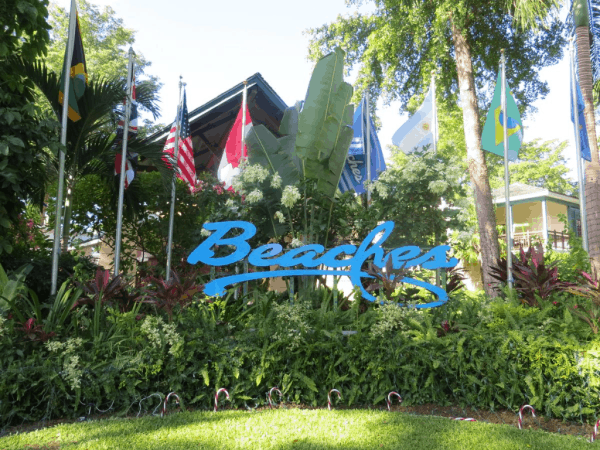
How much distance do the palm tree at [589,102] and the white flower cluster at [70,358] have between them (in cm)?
985

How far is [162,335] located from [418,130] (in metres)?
8.56

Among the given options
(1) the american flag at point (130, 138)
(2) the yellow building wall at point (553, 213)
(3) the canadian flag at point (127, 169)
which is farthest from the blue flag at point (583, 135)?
(2) the yellow building wall at point (553, 213)

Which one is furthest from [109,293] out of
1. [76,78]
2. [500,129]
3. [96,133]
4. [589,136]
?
[589,136]

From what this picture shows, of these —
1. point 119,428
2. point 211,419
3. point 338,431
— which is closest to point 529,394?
point 338,431

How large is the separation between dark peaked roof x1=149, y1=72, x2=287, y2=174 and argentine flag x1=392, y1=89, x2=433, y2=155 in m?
4.16

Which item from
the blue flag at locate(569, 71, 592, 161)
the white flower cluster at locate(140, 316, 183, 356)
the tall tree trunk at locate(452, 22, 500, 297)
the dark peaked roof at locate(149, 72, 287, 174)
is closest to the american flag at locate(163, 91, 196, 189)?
the dark peaked roof at locate(149, 72, 287, 174)

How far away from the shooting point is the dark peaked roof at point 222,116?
1302cm

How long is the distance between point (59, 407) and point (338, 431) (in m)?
2.89

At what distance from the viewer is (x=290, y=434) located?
3.89 m

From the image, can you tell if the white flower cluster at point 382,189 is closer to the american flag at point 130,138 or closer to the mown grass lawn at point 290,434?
the mown grass lawn at point 290,434

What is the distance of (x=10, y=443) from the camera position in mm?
3830

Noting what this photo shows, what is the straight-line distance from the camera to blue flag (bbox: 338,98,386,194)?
39.9 ft

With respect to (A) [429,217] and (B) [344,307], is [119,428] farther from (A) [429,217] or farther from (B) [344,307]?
(A) [429,217]

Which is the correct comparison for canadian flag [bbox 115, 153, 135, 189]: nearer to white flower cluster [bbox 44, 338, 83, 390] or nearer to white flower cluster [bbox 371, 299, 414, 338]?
white flower cluster [bbox 44, 338, 83, 390]
